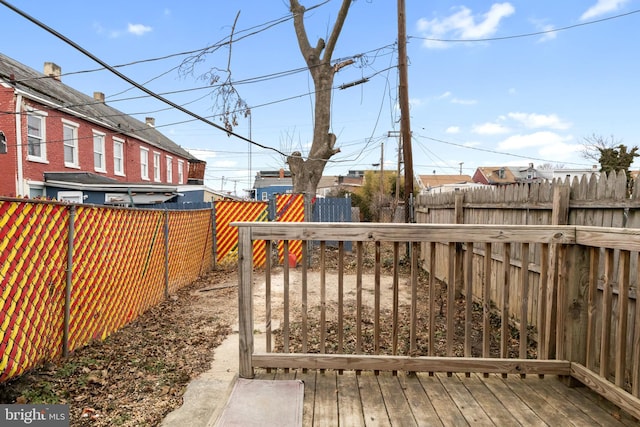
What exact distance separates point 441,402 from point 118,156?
62.3ft

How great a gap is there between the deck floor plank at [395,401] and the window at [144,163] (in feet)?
65.9

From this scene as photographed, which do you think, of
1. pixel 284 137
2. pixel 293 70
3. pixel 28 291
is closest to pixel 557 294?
pixel 28 291

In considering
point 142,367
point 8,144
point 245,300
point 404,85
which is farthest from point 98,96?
point 245,300

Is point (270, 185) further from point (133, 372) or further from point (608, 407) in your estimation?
point (608, 407)

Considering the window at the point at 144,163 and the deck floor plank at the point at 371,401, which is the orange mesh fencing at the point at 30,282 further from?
the window at the point at 144,163

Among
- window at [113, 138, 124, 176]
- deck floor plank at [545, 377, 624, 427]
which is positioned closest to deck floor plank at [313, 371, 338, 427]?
deck floor plank at [545, 377, 624, 427]

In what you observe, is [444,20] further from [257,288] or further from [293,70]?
[257,288]

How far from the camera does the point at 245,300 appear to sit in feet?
8.02

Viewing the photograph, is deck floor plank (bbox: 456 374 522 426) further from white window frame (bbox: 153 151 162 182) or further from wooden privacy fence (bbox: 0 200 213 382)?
white window frame (bbox: 153 151 162 182)

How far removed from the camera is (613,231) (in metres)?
2.09

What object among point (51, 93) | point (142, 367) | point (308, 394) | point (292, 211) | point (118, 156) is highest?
point (51, 93)

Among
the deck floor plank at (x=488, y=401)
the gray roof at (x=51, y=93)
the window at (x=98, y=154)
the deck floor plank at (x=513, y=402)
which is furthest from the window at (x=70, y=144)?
the deck floor plank at (x=513, y=402)

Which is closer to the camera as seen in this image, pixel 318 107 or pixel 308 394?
pixel 308 394

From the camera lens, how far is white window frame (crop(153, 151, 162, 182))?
2133 centimetres
